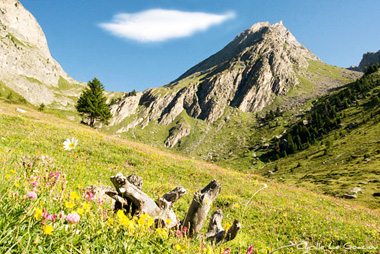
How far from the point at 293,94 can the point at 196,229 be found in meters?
211

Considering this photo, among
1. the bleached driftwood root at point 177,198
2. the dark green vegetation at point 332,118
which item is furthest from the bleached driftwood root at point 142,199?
the dark green vegetation at point 332,118

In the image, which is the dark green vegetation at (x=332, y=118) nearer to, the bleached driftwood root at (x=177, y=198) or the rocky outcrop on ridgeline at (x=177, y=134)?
the rocky outcrop on ridgeline at (x=177, y=134)

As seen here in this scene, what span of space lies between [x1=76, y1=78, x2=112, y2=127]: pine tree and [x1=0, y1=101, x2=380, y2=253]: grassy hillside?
38861 millimetres

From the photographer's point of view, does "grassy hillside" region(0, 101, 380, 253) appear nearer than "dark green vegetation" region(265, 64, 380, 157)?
Yes

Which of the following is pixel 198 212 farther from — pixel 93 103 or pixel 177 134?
pixel 177 134

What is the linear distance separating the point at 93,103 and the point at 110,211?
60.0m

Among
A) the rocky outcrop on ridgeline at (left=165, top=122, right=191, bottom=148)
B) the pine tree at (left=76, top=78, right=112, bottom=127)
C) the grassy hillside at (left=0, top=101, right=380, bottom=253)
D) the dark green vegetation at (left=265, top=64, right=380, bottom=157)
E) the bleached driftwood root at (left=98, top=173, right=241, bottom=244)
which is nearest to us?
the grassy hillside at (left=0, top=101, right=380, bottom=253)

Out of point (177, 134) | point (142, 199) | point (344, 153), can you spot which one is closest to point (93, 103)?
point (142, 199)

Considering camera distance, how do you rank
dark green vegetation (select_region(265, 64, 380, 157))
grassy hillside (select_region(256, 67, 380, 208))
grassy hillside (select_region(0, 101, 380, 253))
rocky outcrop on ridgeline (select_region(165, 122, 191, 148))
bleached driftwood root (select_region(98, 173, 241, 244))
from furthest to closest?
rocky outcrop on ridgeline (select_region(165, 122, 191, 148)) → dark green vegetation (select_region(265, 64, 380, 157)) → grassy hillside (select_region(256, 67, 380, 208)) → bleached driftwood root (select_region(98, 173, 241, 244)) → grassy hillside (select_region(0, 101, 380, 253))

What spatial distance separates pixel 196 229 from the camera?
15.1ft

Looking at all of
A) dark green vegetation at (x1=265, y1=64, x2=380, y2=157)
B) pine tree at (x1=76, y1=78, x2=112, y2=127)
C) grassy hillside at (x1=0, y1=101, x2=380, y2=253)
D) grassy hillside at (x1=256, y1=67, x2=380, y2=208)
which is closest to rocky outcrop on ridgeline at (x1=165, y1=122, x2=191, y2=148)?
grassy hillside at (x1=256, y1=67, x2=380, y2=208)

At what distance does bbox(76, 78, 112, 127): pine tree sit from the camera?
56125 millimetres

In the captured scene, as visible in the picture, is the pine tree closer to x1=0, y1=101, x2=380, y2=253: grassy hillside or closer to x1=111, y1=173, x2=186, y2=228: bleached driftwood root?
x1=0, y1=101, x2=380, y2=253: grassy hillside

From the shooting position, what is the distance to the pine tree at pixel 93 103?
2210 inches
